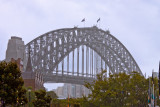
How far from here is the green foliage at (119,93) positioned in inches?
2717

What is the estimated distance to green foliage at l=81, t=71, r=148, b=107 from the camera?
6900cm

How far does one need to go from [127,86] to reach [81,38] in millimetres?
72578

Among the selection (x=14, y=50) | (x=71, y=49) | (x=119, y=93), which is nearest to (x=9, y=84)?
(x=119, y=93)

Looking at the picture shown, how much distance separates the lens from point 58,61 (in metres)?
134

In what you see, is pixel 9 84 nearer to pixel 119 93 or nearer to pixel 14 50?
pixel 119 93

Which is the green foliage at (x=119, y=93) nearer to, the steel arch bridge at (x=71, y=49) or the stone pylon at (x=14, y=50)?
the stone pylon at (x=14, y=50)

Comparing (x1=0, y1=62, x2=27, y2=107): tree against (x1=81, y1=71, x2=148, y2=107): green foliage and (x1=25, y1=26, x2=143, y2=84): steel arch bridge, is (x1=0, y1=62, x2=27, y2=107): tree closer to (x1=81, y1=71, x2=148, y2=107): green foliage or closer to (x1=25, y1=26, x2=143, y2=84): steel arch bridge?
(x1=81, y1=71, x2=148, y2=107): green foliage

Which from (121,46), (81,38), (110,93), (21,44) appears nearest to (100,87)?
(110,93)

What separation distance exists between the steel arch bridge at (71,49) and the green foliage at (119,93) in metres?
53.4

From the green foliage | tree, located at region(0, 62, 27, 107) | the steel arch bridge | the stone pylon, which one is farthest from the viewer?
the steel arch bridge

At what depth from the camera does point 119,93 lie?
7112cm

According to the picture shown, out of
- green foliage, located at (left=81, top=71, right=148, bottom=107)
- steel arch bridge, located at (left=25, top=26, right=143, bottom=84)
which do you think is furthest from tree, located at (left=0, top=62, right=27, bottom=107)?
steel arch bridge, located at (left=25, top=26, right=143, bottom=84)

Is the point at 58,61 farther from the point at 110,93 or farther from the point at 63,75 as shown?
the point at 110,93

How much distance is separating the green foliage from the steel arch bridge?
53382 mm
